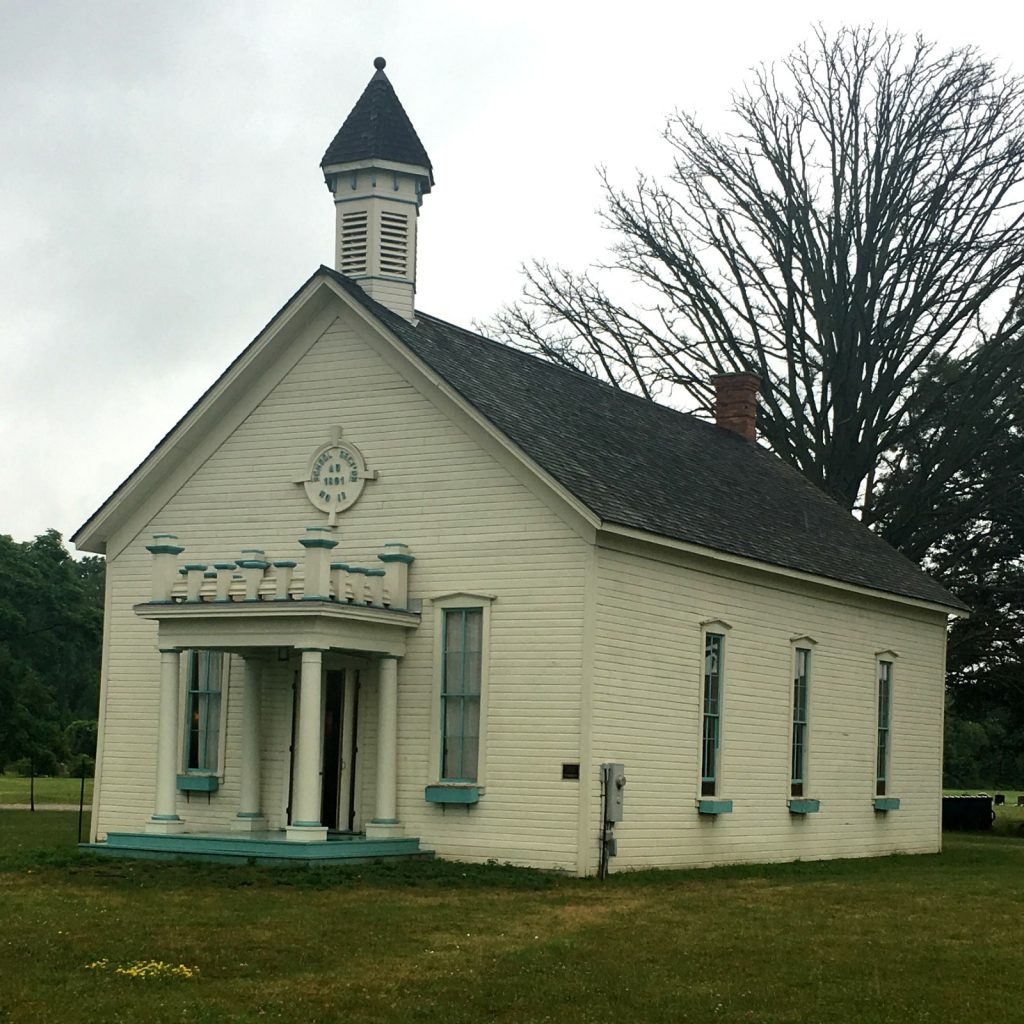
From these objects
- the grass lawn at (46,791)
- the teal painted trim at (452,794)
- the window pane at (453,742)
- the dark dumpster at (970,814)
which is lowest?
the grass lawn at (46,791)

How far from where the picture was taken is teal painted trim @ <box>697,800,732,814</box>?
24.9 m

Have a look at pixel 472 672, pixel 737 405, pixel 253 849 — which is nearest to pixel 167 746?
pixel 253 849

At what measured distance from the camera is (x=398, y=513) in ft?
80.0

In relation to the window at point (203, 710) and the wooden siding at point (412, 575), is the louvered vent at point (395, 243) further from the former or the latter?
the window at point (203, 710)

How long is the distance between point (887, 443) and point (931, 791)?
33.8 feet

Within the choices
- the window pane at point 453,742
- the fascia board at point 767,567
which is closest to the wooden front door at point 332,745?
the window pane at point 453,742

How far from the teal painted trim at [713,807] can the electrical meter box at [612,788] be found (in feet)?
9.38

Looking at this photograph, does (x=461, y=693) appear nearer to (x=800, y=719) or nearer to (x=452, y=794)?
(x=452, y=794)

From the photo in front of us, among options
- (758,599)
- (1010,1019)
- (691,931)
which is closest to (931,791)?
(758,599)

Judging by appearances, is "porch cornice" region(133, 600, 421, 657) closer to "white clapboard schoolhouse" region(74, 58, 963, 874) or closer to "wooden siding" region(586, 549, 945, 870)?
"white clapboard schoolhouse" region(74, 58, 963, 874)

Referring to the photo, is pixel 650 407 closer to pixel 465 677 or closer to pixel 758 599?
pixel 758 599

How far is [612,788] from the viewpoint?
22.2m

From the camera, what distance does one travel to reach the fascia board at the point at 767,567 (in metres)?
22.8

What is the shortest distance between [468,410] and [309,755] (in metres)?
4.97
